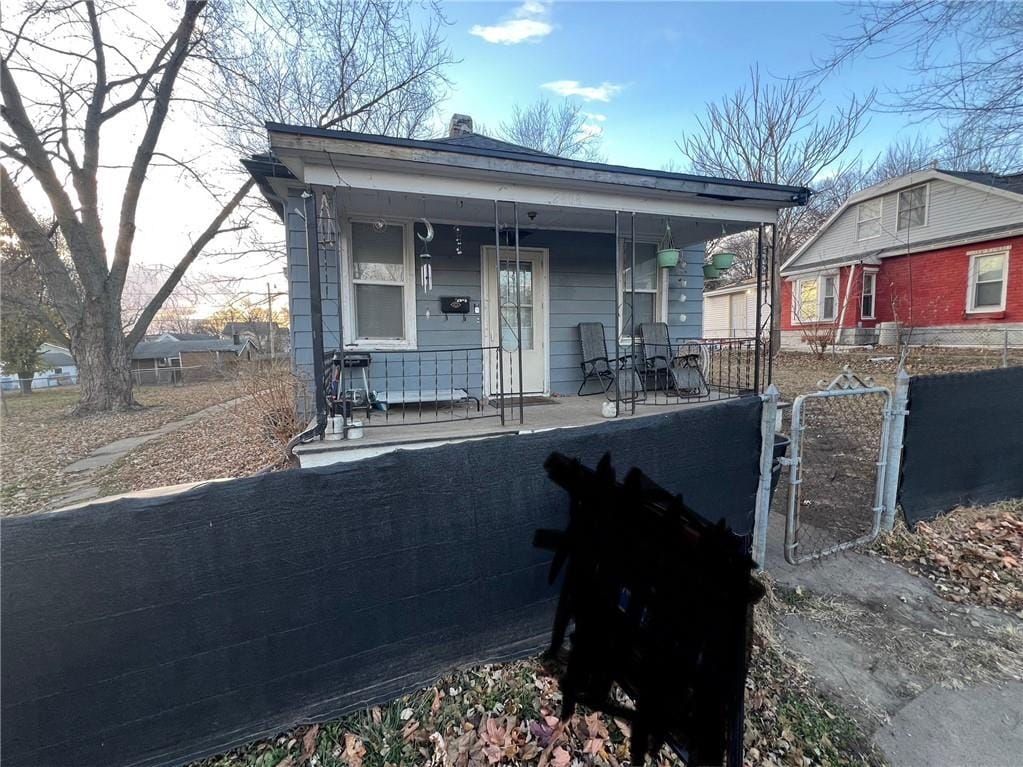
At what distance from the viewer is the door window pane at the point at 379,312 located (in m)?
5.37

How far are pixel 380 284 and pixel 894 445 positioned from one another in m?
5.13

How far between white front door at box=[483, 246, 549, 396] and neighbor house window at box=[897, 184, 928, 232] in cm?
1618

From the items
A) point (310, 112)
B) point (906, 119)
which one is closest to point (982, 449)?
point (906, 119)

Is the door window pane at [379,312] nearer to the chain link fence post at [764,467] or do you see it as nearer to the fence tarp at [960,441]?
the chain link fence post at [764,467]

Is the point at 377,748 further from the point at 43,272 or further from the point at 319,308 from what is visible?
the point at 43,272

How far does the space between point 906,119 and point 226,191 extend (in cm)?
1512

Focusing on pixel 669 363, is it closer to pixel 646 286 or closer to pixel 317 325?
pixel 646 286

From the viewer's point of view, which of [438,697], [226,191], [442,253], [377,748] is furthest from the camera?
[226,191]

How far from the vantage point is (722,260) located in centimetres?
599

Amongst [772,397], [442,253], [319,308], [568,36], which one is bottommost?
[772,397]

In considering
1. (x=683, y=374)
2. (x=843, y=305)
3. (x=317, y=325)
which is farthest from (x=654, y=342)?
(x=843, y=305)

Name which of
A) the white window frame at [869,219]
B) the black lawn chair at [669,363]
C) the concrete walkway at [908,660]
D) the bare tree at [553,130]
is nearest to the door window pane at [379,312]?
the black lawn chair at [669,363]

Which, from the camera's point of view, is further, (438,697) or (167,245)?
(167,245)

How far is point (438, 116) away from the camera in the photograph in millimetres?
14805
